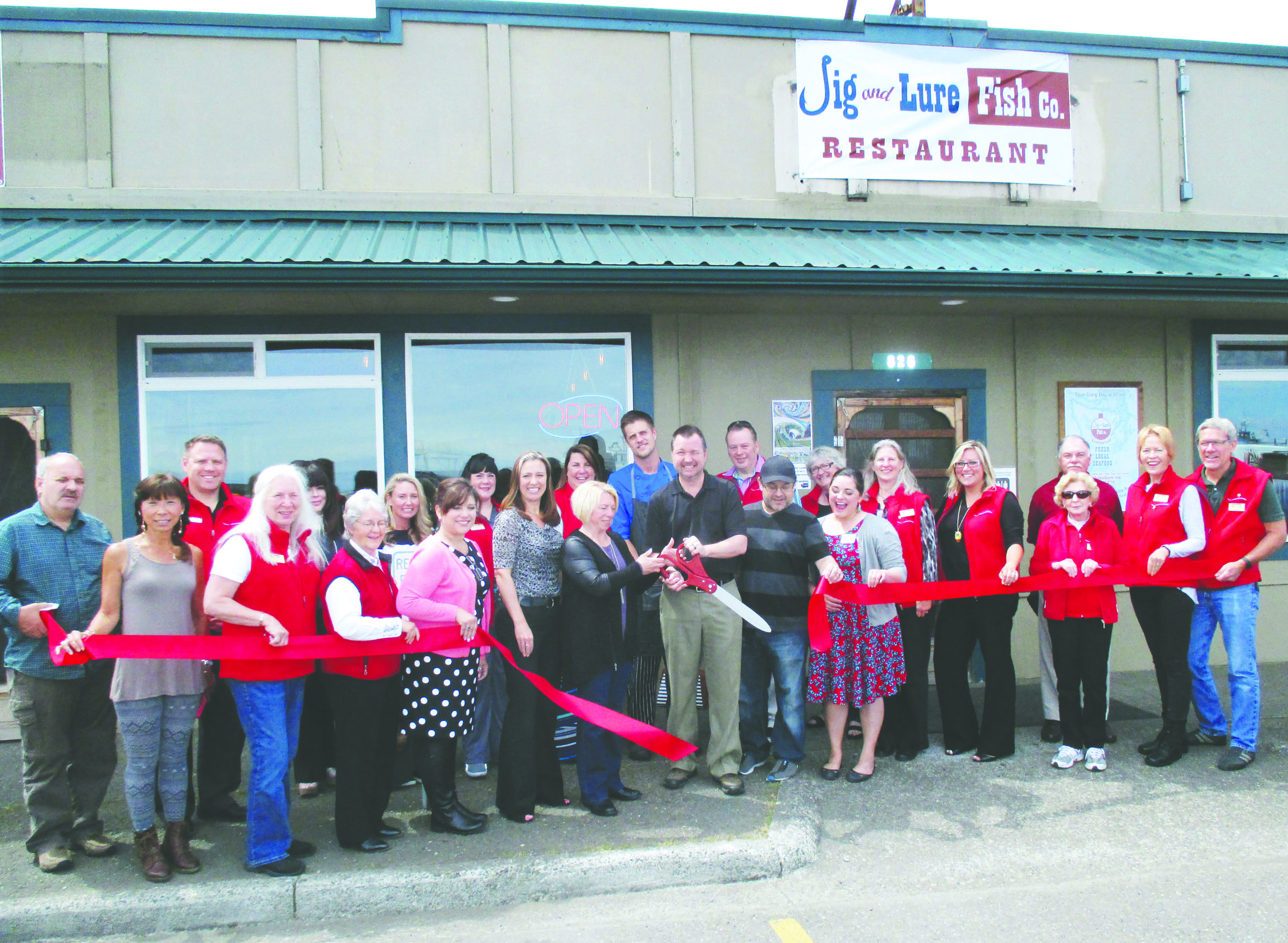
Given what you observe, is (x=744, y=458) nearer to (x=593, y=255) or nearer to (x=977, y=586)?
(x=977, y=586)

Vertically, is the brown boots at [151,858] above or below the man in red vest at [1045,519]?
below

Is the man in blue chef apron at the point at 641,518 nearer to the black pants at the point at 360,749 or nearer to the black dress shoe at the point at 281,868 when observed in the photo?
the black pants at the point at 360,749

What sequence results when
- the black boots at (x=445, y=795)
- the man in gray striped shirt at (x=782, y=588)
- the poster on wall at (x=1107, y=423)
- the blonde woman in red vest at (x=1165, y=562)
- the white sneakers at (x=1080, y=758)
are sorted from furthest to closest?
1. the poster on wall at (x=1107, y=423)
2. the blonde woman in red vest at (x=1165, y=562)
3. the white sneakers at (x=1080, y=758)
4. the man in gray striped shirt at (x=782, y=588)
5. the black boots at (x=445, y=795)

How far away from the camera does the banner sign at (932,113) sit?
26.6 ft

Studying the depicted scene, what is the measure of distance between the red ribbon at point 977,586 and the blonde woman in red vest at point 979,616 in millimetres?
113

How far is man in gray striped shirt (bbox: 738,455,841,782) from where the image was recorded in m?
5.13

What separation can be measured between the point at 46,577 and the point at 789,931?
12.6 ft

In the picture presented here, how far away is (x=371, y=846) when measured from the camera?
14.1ft

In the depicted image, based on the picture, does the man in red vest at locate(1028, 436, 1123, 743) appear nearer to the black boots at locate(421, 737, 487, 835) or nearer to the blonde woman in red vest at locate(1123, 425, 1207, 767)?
the blonde woman in red vest at locate(1123, 425, 1207, 767)

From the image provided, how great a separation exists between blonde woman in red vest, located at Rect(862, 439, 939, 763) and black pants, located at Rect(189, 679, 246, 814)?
3916 mm

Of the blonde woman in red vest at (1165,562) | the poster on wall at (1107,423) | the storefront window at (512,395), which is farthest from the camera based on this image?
the poster on wall at (1107,423)

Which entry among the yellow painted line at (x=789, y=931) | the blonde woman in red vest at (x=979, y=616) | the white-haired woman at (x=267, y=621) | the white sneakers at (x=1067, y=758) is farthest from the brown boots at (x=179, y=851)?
the white sneakers at (x=1067, y=758)

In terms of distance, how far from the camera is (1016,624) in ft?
25.8

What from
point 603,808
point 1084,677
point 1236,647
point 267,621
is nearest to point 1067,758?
point 1084,677
